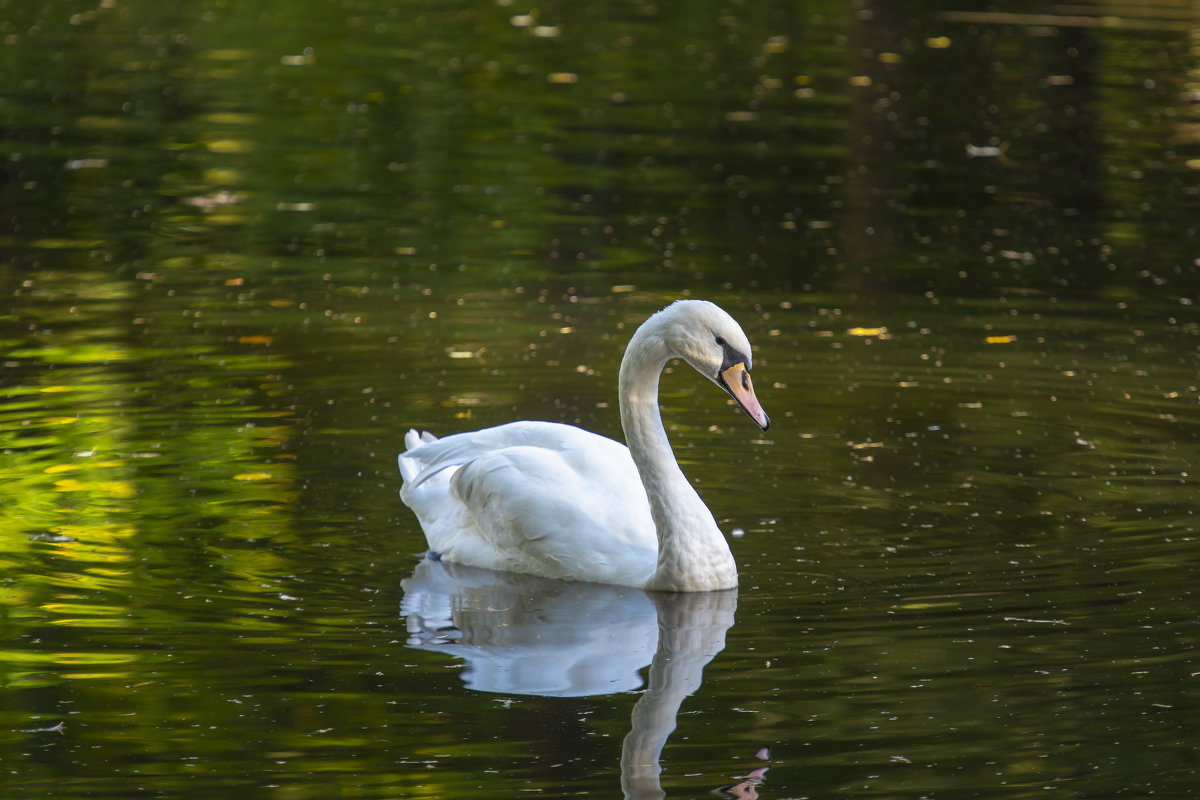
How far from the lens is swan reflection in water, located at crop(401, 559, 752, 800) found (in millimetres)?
6480

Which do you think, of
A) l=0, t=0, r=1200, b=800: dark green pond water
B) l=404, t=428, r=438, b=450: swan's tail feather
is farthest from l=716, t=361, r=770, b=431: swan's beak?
l=404, t=428, r=438, b=450: swan's tail feather

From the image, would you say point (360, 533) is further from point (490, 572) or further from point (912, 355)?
point (912, 355)

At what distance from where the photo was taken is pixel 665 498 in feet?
24.8

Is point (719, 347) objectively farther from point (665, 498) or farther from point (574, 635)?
point (574, 635)

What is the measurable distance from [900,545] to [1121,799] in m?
2.53

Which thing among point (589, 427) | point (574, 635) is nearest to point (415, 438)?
point (589, 427)

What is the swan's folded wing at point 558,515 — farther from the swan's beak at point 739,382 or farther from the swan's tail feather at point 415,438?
the swan's beak at point 739,382

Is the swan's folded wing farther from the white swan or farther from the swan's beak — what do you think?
the swan's beak

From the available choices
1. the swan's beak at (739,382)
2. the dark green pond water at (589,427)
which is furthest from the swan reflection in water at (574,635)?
the swan's beak at (739,382)

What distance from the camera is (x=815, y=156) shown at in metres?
18.8

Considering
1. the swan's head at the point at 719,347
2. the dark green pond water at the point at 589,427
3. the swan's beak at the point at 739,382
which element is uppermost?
the swan's head at the point at 719,347

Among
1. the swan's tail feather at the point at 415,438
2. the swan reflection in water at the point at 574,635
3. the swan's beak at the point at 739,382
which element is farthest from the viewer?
the swan's tail feather at the point at 415,438

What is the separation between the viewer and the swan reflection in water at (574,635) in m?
6.48

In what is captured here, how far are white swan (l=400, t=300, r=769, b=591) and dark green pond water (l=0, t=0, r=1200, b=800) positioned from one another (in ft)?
0.57
